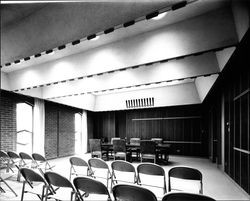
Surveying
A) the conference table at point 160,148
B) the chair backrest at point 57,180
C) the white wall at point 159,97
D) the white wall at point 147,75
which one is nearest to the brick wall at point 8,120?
the white wall at point 147,75

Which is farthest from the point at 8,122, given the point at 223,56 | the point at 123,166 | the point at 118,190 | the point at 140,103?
the point at 223,56

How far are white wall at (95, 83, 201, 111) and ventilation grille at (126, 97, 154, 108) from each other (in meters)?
0.16

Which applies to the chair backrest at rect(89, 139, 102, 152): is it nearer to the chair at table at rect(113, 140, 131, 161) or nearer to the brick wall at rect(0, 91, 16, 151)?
the chair at table at rect(113, 140, 131, 161)

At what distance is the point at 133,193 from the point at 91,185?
0.55 m

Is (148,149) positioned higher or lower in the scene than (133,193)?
lower

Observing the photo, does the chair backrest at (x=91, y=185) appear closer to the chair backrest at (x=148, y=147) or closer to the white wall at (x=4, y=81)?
the chair backrest at (x=148, y=147)

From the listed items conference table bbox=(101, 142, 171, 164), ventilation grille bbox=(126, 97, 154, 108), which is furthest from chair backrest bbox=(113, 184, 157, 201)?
ventilation grille bbox=(126, 97, 154, 108)

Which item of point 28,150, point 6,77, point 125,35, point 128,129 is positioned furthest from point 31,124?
point 125,35

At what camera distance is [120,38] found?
13.1 feet

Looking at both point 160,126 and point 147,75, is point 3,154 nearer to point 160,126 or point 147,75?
point 147,75

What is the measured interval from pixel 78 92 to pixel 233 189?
5524 mm

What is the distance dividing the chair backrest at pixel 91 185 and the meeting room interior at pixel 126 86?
0.05ft

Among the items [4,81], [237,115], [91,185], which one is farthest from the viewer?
[4,81]

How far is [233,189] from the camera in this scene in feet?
14.3
